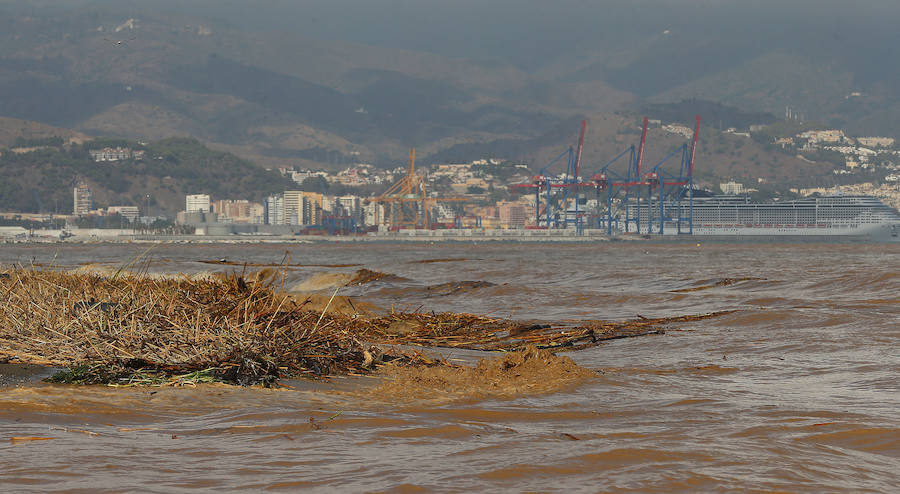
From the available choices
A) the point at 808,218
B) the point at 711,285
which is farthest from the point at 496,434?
the point at 808,218

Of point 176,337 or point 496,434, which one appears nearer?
point 496,434

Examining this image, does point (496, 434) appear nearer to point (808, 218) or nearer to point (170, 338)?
point (170, 338)

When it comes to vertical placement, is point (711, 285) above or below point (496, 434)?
below

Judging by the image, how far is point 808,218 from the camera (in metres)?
116

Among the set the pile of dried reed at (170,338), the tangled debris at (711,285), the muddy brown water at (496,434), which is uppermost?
the pile of dried reed at (170,338)

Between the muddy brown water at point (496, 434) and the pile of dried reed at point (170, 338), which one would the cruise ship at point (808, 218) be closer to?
the muddy brown water at point (496, 434)

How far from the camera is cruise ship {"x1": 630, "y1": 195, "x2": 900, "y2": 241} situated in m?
113


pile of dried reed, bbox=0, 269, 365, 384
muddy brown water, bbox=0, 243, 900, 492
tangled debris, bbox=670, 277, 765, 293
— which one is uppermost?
pile of dried reed, bbox=0, 269, 365, 384

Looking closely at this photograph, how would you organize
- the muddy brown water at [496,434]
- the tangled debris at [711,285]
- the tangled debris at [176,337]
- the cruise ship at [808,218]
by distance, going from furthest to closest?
the cruise ship at [808,218]
the tangled debris at [711,285]
the tangled debris at [176,337]
the muddy brown water at [496,434]

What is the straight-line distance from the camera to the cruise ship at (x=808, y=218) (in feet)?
370

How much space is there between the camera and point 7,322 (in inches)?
270

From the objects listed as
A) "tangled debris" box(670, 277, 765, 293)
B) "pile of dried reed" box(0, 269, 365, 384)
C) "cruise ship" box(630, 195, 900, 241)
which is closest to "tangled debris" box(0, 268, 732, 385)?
"pile of dried reed" box(0, 269, 365, 384)

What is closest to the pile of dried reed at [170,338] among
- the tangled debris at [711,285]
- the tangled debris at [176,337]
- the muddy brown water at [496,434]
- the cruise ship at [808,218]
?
the tangled debris at [176,337]

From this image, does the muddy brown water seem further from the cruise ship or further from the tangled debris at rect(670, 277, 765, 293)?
the cruise ship
